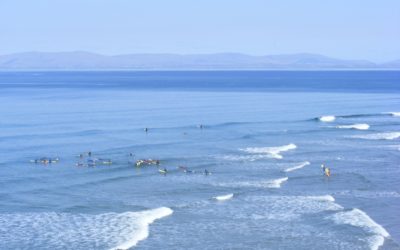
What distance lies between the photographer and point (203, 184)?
48.4 metres

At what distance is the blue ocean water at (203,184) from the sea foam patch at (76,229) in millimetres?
63

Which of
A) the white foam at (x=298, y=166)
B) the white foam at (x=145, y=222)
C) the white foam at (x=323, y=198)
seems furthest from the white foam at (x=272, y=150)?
the white foam at (x=145, y=222)

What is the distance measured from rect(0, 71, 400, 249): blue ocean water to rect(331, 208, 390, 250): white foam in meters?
0.11

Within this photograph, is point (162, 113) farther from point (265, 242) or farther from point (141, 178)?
point (265, 242)

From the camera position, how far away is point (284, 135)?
7394 cm

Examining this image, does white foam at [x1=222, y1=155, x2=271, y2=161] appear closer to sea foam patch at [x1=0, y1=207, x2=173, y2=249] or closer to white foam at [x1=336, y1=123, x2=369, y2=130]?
sea foam patch at [x1=0, y1=207, x2=173, y2=249]

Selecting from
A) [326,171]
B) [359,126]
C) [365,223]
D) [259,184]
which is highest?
[359,126]

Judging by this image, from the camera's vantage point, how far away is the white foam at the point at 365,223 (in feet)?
112

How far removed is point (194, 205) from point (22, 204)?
1139cm

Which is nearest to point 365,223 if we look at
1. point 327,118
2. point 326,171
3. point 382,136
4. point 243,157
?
point 326,171

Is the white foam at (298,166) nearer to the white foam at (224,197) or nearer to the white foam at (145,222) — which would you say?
the white foam at (224,197)

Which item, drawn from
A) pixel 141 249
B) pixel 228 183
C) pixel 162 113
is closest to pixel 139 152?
pixel 228 183

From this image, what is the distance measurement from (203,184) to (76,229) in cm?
1399

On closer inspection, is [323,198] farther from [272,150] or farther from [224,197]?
[272,150]
